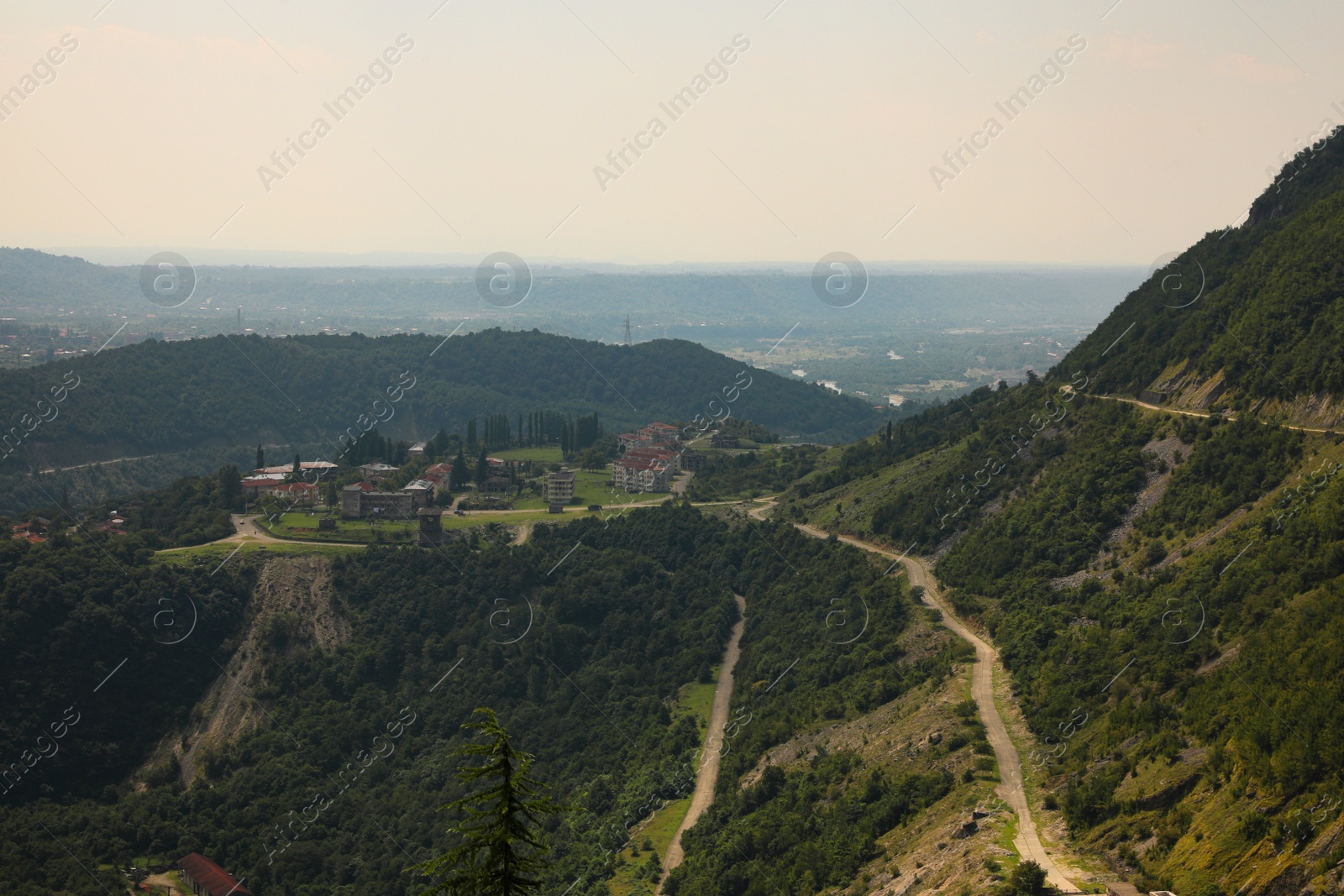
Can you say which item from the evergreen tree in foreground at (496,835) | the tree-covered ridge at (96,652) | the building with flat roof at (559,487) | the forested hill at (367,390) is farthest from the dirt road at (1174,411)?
the forested hill at (367,390)

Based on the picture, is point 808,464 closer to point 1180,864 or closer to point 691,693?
point 691,693

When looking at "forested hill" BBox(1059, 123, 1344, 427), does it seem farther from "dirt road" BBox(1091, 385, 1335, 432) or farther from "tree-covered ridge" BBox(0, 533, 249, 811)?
"tree-covered ridge" BBox(0, 533, 249, 811)

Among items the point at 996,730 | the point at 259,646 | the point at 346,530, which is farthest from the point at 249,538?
the point at 996,730

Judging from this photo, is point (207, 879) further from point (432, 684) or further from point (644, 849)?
point (432, 684)

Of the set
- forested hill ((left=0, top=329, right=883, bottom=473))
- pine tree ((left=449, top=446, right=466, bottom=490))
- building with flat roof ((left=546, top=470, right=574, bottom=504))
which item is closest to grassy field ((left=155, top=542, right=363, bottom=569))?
pine tree ((left=449, top=446, right=466, bottom=490))

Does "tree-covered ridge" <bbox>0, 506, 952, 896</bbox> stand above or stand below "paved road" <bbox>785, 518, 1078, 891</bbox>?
below

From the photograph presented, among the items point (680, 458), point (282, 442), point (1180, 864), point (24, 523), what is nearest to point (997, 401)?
point (680, 458)
